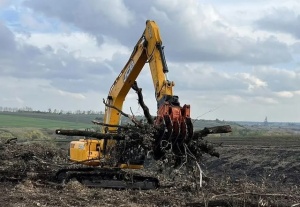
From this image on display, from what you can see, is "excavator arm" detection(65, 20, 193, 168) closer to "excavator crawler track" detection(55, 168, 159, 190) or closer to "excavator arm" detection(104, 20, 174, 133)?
"excavator arm" detection(104, 20, 174, 133)

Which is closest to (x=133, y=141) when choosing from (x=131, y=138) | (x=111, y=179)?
(x=131, y=138)

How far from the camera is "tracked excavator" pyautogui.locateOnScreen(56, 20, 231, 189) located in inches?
426

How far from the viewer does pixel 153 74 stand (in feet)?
41.5

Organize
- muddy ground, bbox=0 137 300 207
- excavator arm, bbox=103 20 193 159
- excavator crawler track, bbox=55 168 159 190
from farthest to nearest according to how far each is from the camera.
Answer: excavator crawler track, bbox=55 168 159 190 < excavator arm, bbox=103 20 193 159 < muddy ground, bbox=0 137 300 207

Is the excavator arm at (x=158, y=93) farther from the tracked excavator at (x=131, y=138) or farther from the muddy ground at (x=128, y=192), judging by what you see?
the muddy ground at (x=128, y=192)

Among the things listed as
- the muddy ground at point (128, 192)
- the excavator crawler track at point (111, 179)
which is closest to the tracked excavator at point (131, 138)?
the excavator crawler track at point (111, 179)

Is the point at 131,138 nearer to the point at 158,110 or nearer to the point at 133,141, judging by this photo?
the point at 133,141

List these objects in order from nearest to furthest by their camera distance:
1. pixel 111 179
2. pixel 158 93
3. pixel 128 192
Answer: pixel 128 192, pixel 158 93, pixel 111 179

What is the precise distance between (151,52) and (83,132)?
9.00 ft

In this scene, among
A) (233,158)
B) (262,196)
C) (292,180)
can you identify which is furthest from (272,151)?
(262,196)

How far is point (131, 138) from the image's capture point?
38.9 feet

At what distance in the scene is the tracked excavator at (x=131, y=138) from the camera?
10.8m

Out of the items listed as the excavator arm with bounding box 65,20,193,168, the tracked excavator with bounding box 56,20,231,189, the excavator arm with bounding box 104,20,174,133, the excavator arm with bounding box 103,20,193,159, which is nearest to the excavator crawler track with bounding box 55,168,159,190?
the tracked excavator with bounding box 56,20,231,189

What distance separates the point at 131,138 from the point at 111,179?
1.64 metres
